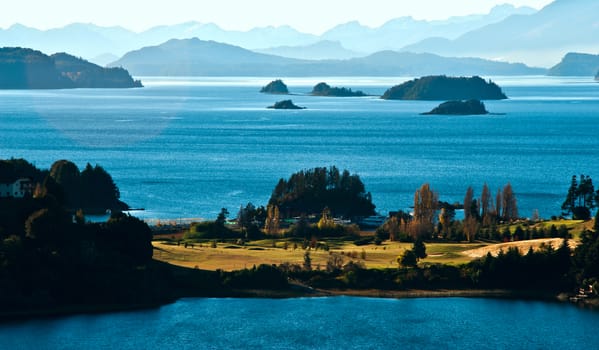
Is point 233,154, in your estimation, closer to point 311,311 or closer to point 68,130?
point 68,130

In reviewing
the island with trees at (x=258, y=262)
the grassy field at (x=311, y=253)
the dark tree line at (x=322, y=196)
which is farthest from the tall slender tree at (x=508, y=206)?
the dark tree line at (x=322, y=196)

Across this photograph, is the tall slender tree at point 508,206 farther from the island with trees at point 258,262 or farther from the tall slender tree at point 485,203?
the island with trees at point 258,262

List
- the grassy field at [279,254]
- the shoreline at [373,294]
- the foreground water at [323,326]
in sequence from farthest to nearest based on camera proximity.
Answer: the grassy field at [279,254] < the shoreline at [373,294] < the foreground water at [323,326]

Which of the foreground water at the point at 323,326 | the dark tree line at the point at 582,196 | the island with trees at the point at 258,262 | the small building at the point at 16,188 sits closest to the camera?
the foreground water at the point at 323,326

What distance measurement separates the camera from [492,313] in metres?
52.7

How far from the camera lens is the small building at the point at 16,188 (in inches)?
2665

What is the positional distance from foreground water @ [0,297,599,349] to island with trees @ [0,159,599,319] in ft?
5.96

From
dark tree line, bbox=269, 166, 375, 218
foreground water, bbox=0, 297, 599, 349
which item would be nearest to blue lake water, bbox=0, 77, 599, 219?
dark tree line, bbox=269, 166, 375, 218

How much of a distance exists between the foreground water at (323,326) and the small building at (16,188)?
1775cm

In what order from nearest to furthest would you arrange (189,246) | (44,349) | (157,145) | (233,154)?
(44,349) < (189,246) < (233,154) < (157,145)

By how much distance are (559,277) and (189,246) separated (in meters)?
21.3

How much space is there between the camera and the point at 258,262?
60.7m

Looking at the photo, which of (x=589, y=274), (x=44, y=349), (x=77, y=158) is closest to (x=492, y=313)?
(x=589, y=274)

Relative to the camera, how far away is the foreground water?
47.2 meters
